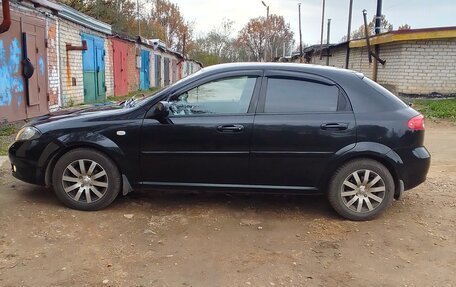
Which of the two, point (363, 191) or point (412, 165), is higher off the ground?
point (412, 165)

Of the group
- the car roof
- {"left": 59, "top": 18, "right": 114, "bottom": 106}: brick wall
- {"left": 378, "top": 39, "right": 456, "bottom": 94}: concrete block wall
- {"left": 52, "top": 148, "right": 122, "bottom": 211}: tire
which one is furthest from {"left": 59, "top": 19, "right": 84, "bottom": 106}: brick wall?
{"left": 378, "top": 39, "right": 456, "bottom": 94}: concrete block wall

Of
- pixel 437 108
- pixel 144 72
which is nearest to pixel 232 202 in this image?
pixel 437 108

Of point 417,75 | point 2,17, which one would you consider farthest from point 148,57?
point 2,17

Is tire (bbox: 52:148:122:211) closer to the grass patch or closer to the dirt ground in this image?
the dirt ground

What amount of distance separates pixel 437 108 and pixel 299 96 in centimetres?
1147

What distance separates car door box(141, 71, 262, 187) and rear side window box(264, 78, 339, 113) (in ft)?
0.61

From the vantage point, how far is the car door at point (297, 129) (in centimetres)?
460

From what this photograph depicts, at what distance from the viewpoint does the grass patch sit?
13.7 metres

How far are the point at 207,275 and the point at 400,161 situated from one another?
95.6 inches

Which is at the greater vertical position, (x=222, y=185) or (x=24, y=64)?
(x=24, y=64)

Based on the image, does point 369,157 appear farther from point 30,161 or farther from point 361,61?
point 361,61

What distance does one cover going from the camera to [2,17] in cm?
868

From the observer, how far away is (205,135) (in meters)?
4.63

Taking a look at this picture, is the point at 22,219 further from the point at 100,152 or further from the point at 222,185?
the point at 222,185
